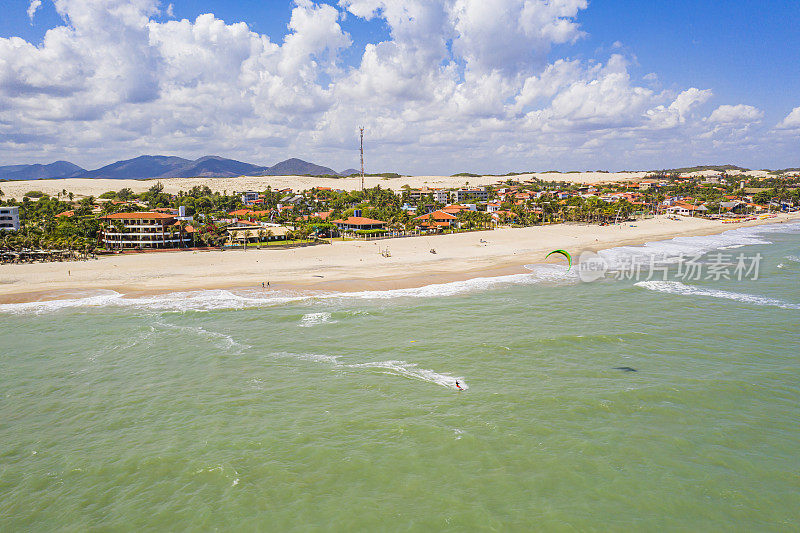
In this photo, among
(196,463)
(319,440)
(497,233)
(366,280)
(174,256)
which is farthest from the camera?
(497,233)

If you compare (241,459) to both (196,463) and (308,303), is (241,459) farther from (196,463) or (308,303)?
(308,303)

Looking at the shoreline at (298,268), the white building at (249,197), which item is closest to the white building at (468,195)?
the white building at (249,197)

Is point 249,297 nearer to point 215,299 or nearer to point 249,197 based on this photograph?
point 215,299

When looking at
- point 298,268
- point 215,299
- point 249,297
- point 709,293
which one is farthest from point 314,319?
point 709,293

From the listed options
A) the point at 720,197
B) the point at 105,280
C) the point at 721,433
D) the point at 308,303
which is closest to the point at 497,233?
the point at 308,303

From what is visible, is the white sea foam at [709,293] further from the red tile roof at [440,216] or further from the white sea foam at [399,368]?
the red tile roof at [440,216]
